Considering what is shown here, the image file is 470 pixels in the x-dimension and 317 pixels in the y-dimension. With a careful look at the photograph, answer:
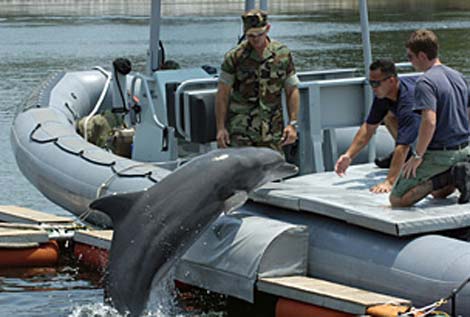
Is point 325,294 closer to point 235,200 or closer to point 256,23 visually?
point 235,200

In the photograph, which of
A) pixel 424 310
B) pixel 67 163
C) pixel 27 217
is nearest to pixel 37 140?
pixel 67 163

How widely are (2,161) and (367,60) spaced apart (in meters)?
7.81

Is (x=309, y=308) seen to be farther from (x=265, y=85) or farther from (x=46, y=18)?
(x=46, y=18)

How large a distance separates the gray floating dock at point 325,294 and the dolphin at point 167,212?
66 centimetres

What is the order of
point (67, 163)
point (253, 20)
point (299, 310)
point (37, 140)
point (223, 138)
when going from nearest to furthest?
point (299, 310), point (253, 20), point (223, 138), point (67, 163), point (37, 140)

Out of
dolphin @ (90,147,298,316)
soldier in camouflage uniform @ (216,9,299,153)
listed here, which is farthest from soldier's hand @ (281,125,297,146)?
dolphin @ (90,147,298,316)

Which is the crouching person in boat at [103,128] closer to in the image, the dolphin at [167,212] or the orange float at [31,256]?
the orange float at [31,256]

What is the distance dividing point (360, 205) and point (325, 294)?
79cm

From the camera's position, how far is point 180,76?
455 inches

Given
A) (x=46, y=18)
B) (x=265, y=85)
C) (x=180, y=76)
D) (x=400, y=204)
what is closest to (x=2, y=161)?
(x=180, y=76)

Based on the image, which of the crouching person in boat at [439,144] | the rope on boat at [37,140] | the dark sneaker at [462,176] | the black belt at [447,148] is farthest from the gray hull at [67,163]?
the dark sneaker at [462,176]

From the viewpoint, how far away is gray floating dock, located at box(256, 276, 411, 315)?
755cm

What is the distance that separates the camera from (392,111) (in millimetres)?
9016

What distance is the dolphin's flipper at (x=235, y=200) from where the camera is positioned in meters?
8.52
